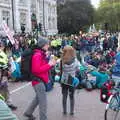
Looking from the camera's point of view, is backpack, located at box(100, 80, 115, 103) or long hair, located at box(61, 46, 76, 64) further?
long hair, located at box(61, 46, 76, 64)

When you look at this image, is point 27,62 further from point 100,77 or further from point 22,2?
point 22,2

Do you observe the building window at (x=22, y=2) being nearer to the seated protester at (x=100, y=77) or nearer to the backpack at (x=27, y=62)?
the seated protester at (x=100, y=77)

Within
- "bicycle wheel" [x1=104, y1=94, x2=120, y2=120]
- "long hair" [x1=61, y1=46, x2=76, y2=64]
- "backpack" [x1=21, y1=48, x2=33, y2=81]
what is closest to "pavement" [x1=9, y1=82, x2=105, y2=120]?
"bicycle wheel" [x1=104, y1=94, x2=120, y2=120]

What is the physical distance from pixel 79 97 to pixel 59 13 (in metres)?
67.1

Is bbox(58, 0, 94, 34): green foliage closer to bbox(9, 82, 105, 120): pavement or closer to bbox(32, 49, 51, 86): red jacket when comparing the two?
bbox(9, 82, 105, 120): pavement

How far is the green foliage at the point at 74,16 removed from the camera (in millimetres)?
76438

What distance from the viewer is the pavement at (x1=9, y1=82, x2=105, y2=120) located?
984 centimetres

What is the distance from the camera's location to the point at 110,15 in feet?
285

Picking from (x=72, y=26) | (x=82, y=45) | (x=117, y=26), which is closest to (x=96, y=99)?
(x=82, y=45)

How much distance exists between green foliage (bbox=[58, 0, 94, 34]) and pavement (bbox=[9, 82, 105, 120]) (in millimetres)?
61636

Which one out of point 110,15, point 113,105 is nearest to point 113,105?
point 113,105

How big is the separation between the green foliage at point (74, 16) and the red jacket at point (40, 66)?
67.3m

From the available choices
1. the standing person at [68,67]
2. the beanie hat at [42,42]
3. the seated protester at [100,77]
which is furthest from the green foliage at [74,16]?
the beanie hat at [42,42]

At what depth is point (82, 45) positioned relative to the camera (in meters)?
36.6
